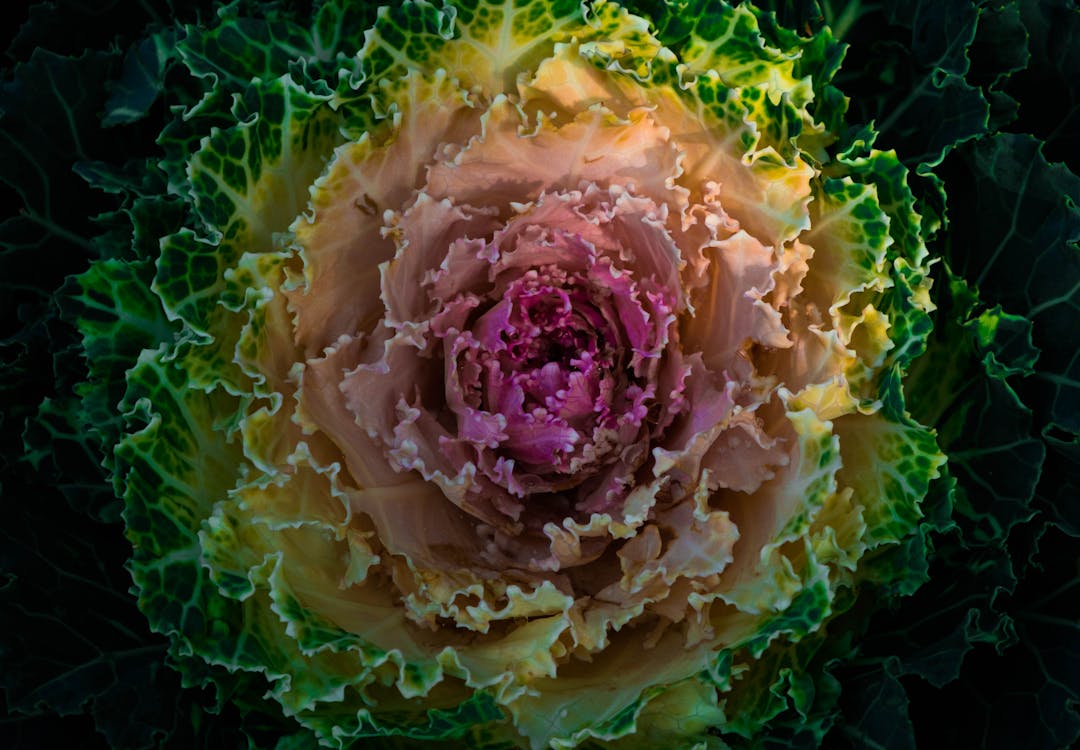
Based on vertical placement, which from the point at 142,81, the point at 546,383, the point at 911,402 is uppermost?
the point at 142,81

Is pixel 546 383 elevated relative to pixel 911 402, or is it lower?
elevated

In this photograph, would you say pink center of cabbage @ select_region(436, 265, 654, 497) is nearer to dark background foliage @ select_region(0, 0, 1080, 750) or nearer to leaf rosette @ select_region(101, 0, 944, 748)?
leaf rosette @ select_region(101, 0, 944, 748)

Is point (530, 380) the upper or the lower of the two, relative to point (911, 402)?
upper

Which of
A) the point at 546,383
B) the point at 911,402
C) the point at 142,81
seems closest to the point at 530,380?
the point at 546,383

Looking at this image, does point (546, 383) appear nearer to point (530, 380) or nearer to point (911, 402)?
point (530, 380)

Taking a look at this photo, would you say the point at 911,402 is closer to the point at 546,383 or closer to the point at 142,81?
the point at 546,383

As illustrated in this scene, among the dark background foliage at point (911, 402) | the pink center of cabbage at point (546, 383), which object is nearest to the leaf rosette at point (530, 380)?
the pink center of cabbage at point (546, 383)

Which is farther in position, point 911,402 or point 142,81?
point 142,81

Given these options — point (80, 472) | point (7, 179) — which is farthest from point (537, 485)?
point (7, 179)
